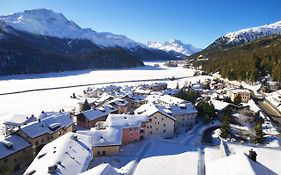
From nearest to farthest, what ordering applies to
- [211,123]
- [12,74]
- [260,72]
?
[211,123] → [260,72] → [12,74]

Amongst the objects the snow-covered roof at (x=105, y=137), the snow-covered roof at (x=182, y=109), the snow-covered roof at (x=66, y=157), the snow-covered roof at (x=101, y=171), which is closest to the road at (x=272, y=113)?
the snow-covered roof at (x=182, y=109)

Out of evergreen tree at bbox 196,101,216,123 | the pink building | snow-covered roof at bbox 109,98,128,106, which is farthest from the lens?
snow-covered roof at bbox 109,98,128,106

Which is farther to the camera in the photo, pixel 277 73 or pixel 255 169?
pixel 277 73

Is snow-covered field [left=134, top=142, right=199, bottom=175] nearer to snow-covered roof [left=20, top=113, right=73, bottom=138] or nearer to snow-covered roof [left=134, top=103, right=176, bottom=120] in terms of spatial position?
snow-covered roof [left=134, top=103, right=176, bottom=120]

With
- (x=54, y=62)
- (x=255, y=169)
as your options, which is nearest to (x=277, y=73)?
(x=255, y=169)

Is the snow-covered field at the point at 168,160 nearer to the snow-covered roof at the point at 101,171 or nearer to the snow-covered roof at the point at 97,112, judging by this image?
the snow-covered roof at the point at 101,171

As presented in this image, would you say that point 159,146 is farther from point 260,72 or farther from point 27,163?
point 260,72

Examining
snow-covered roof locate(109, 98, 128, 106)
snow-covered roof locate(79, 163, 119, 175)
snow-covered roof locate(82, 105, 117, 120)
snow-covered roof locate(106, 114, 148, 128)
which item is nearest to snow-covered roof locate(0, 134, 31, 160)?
snow-covered roof locate(106, 114, 148, 128)

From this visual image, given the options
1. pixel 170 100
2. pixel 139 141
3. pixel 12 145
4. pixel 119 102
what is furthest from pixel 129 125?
pixel 170 100
